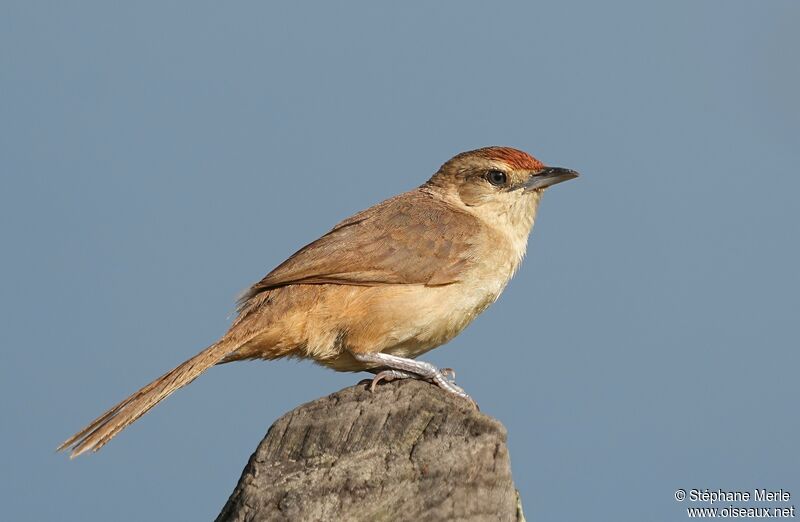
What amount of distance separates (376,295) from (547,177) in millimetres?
1887

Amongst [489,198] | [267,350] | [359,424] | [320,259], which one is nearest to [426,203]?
[489,198]

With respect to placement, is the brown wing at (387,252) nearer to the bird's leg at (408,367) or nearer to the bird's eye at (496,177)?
the bird's leg at (408,367)

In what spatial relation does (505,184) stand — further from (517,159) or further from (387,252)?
(387,252)

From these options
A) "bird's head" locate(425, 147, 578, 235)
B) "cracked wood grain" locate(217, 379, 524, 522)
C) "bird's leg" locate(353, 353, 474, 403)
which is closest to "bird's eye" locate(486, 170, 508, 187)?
"bird's head" locate(425, 147, 578, 235)

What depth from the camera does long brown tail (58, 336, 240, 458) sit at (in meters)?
5.05

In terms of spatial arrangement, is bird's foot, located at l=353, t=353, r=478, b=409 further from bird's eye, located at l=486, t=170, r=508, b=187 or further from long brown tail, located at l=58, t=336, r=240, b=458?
bird's eye, located at l=486, t=170, r=508, b=187

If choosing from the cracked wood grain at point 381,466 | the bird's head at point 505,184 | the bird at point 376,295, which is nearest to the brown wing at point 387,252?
the bird at point 376,295

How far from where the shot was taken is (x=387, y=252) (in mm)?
6402

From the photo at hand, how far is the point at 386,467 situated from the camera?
11.4ft

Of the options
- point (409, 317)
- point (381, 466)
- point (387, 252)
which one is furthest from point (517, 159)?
point (381, 466)

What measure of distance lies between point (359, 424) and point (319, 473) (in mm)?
235

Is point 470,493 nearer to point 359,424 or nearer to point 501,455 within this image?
point 501,455

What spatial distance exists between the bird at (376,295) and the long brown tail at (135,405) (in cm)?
1

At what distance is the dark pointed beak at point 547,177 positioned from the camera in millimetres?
7277
